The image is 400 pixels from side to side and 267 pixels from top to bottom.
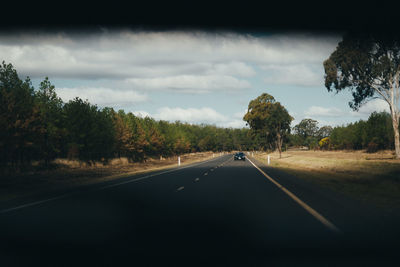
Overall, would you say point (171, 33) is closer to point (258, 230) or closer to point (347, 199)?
point (258, 230)

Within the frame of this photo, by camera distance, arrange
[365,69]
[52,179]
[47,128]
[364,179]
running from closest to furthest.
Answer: [364,179]
[52,179]
[365,69]
[47,128]

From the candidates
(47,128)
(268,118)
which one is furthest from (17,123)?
(268,118)

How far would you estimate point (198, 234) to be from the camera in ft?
25.2

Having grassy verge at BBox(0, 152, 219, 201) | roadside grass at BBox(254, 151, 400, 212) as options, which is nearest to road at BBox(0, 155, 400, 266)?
roadside grass at BBox(254, 151, 400, 212)

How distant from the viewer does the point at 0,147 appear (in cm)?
4875

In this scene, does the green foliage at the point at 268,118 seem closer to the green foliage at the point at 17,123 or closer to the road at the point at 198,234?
the green foliage at the point at 17,123

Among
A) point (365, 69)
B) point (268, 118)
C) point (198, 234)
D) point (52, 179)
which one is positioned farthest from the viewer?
point (268, 118)

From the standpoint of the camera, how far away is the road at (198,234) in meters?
5.95

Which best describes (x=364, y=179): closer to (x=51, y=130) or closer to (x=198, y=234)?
(x=198, y=234)

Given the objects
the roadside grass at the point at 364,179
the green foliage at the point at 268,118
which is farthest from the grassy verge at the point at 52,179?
the green foliage at the point at 268,118

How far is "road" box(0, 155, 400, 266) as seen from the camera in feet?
19.5

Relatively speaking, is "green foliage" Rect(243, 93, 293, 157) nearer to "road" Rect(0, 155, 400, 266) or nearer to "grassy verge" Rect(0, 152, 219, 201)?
"grassy verge" Rect(0, 152, 219, 201)

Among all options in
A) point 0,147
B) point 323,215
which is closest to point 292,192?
point 323,215

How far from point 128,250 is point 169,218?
3.09m
